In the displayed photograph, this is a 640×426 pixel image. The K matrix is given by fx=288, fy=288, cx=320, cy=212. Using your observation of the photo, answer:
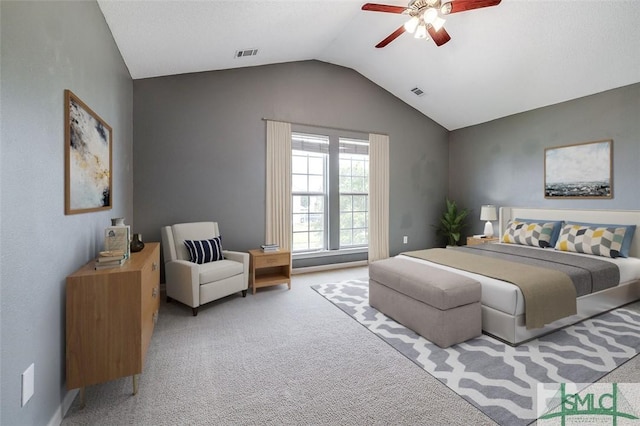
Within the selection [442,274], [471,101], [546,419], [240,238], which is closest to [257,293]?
[240,238]

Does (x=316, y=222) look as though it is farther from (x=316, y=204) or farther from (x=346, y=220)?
(x=346, y=220)

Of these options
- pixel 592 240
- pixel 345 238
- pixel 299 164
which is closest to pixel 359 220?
pixel 345 238

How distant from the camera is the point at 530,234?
13.1 ft

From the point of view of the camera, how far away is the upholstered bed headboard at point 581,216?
3494 millimetres

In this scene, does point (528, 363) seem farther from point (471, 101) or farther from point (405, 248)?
point (471, 101)

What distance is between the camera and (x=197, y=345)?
240 centimetres

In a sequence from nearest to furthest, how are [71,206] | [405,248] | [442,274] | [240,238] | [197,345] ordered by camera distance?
[71,206], [197,345], [442,274], [240,238], [405,248]

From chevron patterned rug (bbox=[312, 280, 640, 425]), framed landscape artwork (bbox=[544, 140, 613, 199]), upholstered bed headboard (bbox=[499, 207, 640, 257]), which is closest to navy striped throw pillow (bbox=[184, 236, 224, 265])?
chevron patterned rug (bbox=[312, 280, 640, 425])

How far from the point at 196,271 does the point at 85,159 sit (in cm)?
141

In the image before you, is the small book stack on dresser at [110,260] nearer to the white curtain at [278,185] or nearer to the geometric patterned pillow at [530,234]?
the white curtain at [278,185]

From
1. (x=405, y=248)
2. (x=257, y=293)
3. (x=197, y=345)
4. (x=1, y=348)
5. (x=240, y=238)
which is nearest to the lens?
(x=1, y=348)

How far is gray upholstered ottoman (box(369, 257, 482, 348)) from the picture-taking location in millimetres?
2312

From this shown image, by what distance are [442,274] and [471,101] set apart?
11.6 ft

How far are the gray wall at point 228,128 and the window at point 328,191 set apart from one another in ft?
1.28
